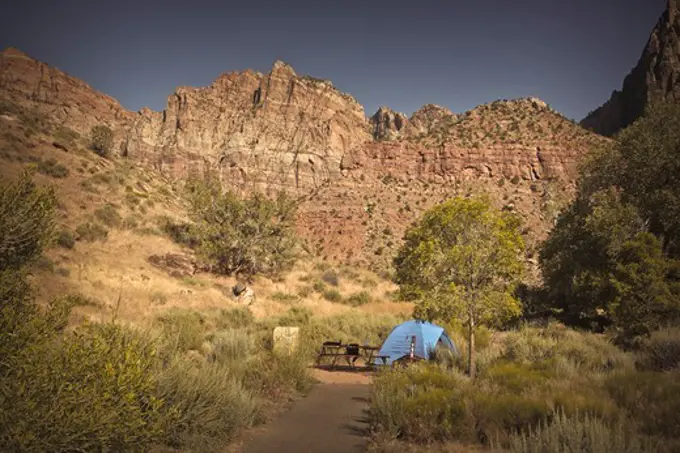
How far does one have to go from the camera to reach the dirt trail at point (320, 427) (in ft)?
24.1

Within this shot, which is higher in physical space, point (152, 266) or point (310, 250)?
point (310, 250)

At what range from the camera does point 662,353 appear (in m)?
11.4

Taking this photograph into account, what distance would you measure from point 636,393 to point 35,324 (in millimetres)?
10360

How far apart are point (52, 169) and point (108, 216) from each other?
728 centimetres

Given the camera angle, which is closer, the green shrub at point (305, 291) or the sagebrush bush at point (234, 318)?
the sagebrush bush at point (234, 318)

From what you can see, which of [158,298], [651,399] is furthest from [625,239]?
[158,298]

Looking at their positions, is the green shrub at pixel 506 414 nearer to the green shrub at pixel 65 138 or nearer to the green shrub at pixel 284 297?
the green shrub at pixel 284 297

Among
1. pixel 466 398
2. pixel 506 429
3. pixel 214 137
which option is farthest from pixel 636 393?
pixel 214 137

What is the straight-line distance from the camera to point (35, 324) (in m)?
4.50

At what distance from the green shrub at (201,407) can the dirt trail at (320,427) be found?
0.47 meters

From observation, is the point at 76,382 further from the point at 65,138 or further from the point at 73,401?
the point at 65,138

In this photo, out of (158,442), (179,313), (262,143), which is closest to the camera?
(158,442)

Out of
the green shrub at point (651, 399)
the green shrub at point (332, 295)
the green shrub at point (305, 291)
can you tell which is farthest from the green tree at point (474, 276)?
the green shrub at point (332, 295)

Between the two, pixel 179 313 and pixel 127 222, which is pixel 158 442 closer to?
pixel 179 313
